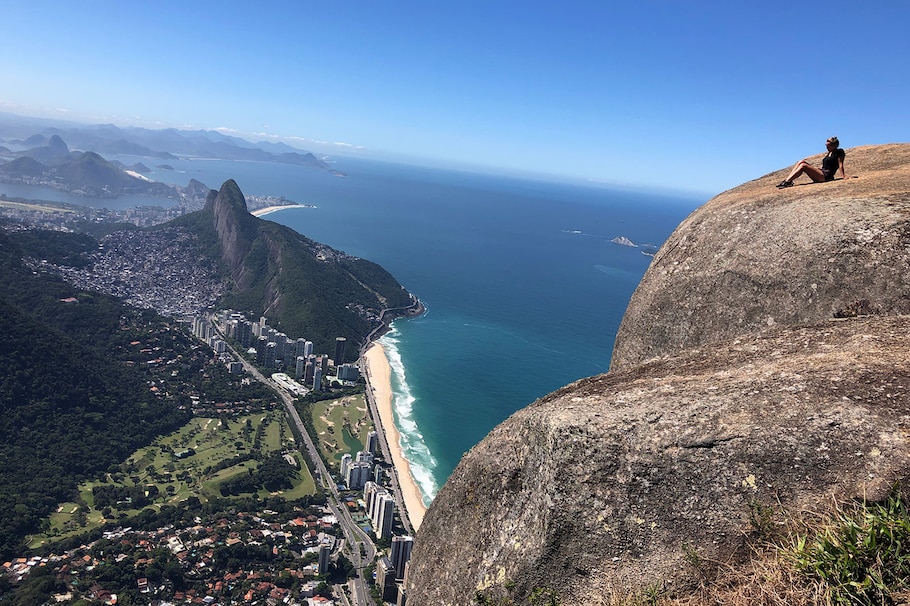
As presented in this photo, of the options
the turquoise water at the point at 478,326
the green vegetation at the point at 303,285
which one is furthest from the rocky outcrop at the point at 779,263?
the green vegetation at the point at 303,285

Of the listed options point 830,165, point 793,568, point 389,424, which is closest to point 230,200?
point 389,424

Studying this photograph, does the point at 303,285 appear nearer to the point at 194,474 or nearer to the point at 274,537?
the point at 194,474

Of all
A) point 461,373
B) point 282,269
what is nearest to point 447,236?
point 282,269

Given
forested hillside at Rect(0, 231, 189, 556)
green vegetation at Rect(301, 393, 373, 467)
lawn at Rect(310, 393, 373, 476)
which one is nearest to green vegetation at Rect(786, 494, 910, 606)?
forested hillside at Rect(0, 231, 189, 556)

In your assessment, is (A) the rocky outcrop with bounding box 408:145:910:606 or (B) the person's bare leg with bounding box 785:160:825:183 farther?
(B) the person's bare leg with bounding box 785:160:825:183

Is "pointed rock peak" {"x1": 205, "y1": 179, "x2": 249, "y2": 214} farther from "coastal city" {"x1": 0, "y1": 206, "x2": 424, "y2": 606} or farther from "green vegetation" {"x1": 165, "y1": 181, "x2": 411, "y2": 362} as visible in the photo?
"coastal city" {"x1": 0, "y1": 206, "x2": 424, "y2": 606}

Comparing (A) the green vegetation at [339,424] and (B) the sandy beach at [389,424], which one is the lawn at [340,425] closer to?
(A) the green vegetation at [339,424]
